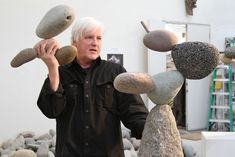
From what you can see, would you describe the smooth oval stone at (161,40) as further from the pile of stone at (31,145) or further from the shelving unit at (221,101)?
the shelving unit at (221,101)

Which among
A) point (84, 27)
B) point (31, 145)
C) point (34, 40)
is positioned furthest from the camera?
point (34, 40)

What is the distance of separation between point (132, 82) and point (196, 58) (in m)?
0.18

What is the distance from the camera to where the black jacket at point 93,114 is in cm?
110

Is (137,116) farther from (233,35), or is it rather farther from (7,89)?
(233,35)

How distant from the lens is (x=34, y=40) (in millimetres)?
3547

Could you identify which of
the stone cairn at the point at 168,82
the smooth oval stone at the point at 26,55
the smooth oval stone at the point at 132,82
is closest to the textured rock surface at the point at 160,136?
the stone cairn at the point at 168,82

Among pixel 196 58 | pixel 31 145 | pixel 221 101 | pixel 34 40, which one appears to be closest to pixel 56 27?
pixel 196 58

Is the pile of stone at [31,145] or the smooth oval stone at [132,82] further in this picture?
the pile of stone at [31,145]

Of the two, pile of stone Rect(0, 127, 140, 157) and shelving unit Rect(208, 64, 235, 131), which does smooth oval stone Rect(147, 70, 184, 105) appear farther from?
shelving unit Rect(208, 64, 235, 131)

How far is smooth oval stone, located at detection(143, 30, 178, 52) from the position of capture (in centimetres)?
85

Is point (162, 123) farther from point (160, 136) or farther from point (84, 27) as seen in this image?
point (84, 27)

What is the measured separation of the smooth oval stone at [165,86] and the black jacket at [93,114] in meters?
0.25

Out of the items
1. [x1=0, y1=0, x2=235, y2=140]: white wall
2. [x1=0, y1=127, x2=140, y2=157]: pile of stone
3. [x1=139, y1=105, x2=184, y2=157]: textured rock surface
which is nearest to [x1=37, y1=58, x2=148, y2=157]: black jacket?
[x1=139, y1=105, x2=184, y2=157]: textured rock surface

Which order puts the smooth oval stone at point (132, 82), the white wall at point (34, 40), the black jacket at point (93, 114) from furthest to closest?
the white wall at point (34, 40)
the black jacket at point (93, 114)
the smooth oval stone at point (132, 82)
